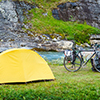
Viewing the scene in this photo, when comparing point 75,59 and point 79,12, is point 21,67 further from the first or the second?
point 79,12

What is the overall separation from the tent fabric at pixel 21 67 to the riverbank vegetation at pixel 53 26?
57.0ft

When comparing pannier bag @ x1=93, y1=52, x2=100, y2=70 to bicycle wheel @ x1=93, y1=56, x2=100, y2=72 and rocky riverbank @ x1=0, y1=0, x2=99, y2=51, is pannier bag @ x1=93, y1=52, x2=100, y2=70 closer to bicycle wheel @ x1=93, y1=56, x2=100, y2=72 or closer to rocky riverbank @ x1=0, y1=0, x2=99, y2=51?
bicycle wheel @ x1=93, y1=56, x2=100, y2=72

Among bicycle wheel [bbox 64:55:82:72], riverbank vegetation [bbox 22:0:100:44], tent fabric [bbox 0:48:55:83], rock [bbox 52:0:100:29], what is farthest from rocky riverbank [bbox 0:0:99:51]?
tent fabric [bbox 0:48:55:83]

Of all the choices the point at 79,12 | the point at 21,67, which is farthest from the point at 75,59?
the point at 79,12

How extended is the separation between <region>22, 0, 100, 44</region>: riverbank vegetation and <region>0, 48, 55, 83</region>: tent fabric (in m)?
17.4

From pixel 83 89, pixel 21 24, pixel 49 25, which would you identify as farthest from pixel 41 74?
pixel 49 25

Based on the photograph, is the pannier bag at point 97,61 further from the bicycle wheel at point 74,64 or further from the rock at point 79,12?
the rock at point 79,12

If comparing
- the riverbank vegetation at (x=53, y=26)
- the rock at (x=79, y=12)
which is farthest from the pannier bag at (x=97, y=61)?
the rock at (x=79, y=12)

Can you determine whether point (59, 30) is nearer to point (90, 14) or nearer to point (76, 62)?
point (90, 14)

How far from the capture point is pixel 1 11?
Answer: 2233cm

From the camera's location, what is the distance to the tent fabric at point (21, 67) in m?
5.12

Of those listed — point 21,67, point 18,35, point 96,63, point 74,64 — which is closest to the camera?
point 21,67

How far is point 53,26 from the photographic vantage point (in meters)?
25.7

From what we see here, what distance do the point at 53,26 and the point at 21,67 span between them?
69.4 ft
